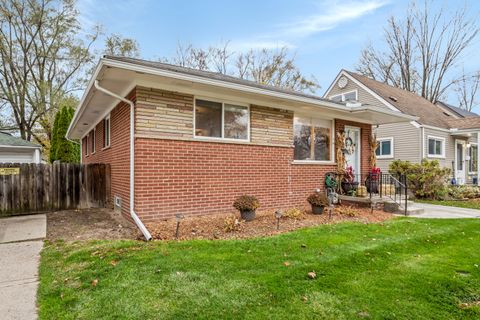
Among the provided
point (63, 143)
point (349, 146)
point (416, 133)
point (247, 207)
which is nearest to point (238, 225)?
point (247, 207)

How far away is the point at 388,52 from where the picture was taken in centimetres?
2703

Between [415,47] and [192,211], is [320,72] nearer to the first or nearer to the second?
[415,47]

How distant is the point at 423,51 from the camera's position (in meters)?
26.0

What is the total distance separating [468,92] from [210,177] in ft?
121

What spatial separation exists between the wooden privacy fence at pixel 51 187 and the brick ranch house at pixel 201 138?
78 cm

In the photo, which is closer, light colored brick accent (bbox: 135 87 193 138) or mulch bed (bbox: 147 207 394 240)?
mulch bed (bbox: 147 207 394 240)

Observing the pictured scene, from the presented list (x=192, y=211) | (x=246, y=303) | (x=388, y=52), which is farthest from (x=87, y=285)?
(x=388, y=52)

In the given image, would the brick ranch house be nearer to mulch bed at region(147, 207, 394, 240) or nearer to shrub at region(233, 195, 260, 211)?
mulch bed at region(147, 207, 394, 240)

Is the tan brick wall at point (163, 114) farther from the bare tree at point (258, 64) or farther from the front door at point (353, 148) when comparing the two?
the bare tree at point (258, 64)

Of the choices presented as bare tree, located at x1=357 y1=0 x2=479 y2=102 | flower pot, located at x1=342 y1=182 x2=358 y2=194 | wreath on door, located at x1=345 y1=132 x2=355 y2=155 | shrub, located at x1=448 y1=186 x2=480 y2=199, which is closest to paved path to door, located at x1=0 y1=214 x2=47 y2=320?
flower pot, located at x1=342 y1=182 x2=358 y2=194

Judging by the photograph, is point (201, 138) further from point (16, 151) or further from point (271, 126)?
point (16, 151)

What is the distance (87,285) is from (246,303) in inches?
70.9

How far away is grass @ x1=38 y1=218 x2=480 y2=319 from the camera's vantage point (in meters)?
2.69

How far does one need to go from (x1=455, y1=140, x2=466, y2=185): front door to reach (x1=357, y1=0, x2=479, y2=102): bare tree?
434 inches
